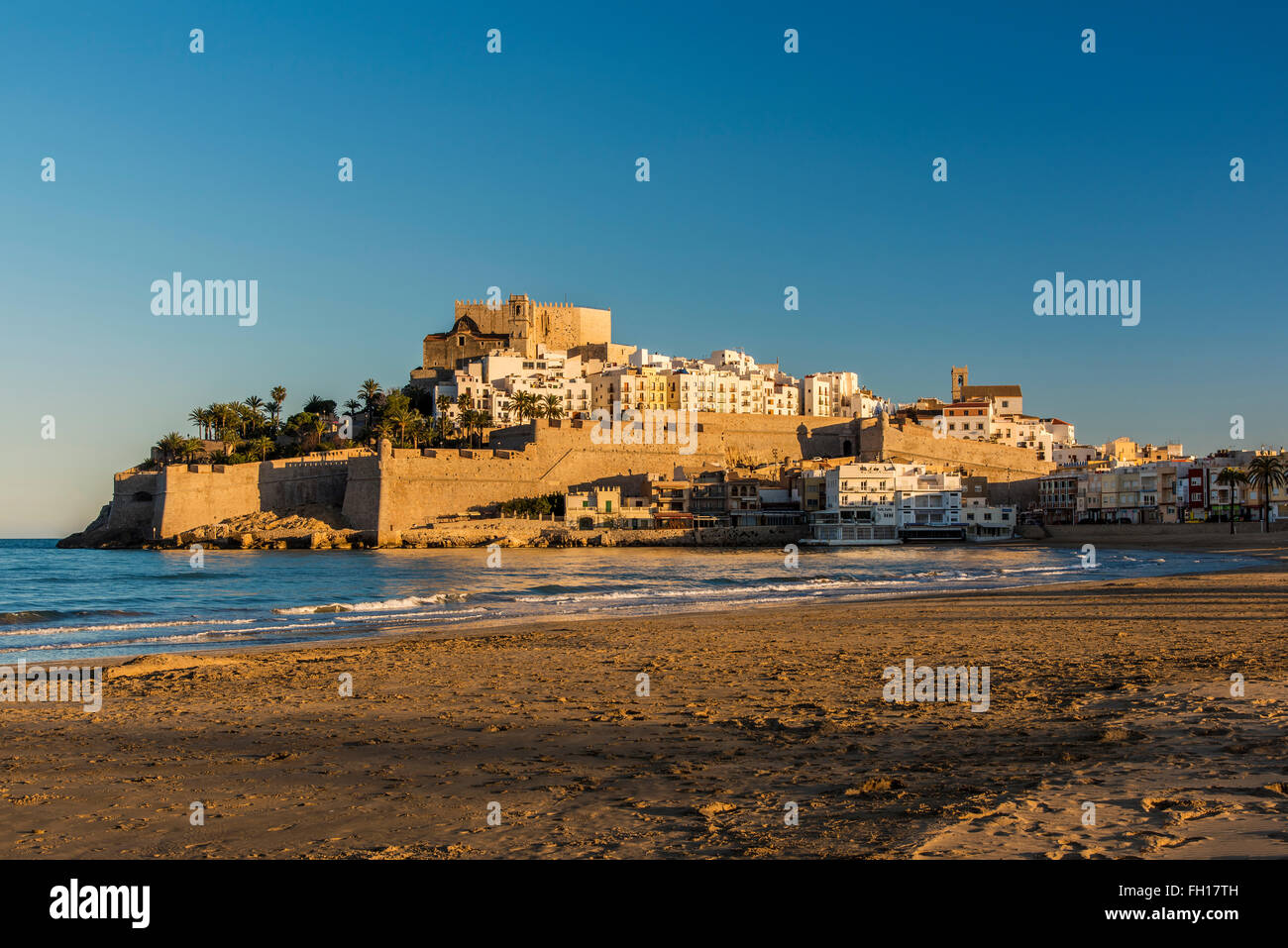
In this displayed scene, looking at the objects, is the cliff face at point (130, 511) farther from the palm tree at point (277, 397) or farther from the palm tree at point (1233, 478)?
the palm tree at point (1233, 478)

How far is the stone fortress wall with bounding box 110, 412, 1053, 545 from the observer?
224ft

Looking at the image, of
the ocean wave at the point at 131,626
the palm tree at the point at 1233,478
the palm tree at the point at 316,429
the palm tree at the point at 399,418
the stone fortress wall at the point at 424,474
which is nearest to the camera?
the ocean wave at the point at 131,626

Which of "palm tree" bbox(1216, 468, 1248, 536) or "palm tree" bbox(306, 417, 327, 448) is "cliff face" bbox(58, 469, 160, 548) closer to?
"palm tree" bbox(306, 417, 327, 448)

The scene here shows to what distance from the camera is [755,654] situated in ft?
43.3

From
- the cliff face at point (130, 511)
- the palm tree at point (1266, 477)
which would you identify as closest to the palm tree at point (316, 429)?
the cliff face at point (130, 511)

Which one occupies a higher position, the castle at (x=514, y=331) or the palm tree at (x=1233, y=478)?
the castle at (x=514, y=331)

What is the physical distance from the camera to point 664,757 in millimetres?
6711

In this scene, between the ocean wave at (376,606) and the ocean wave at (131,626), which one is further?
the ocean wave at (376,606)

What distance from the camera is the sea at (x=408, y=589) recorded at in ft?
59.8

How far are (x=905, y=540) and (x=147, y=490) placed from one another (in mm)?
53998

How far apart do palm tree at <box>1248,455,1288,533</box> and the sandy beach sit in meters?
54.6

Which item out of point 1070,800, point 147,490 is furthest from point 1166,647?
point 147,490

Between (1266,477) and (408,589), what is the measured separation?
53421mm

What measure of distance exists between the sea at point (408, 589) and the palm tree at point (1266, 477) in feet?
48.0
